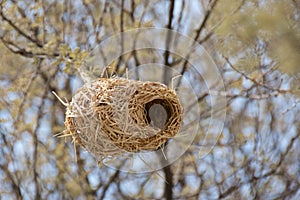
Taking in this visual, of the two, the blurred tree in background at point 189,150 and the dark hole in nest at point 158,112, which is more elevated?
the blurred tree in background at point 189,150

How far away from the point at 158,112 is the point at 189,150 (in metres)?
0.94

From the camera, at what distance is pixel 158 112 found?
119 centimetres

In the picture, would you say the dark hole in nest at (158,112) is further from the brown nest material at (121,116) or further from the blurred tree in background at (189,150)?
the blurred tree in background at (189,150)

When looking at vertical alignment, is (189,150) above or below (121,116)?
above

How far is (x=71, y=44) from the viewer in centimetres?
220

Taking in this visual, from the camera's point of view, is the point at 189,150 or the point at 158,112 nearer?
the point at 158,112

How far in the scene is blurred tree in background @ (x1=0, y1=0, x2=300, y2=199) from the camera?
210 cm

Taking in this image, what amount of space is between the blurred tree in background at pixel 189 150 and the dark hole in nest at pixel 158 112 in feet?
3.04

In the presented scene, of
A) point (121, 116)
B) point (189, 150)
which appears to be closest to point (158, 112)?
point (121, 116)

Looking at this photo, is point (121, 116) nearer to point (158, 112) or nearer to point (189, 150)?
point (158, 112)

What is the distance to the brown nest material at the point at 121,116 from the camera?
3.77 feet

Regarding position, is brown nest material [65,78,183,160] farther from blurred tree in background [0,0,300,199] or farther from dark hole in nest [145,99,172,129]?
blurred tree in background [0,0,300,199]

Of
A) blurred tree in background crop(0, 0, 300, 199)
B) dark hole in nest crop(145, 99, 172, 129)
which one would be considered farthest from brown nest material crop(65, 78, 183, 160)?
blurred tree in background crop(0, 0, 300, 199)

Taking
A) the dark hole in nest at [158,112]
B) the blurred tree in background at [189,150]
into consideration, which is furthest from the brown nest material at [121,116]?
the blurred tree in background at [189,150]
